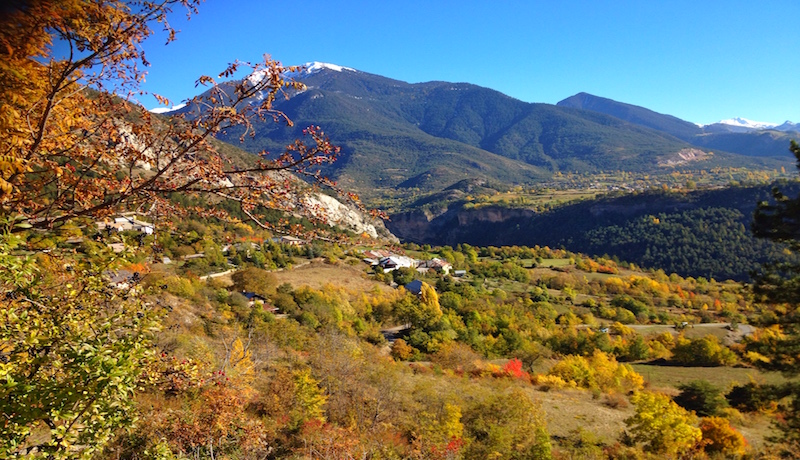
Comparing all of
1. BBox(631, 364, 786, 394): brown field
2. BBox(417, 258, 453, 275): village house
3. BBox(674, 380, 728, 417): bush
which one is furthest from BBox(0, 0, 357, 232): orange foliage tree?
BBox(417, 258, 453, 275): village house

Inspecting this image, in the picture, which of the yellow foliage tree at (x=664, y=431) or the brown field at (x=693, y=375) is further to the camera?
the brown field at (x=693, y=375)

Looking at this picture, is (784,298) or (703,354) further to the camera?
(703,354)

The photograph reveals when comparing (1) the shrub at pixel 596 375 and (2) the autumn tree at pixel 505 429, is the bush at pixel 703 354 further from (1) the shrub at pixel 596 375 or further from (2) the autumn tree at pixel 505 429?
(2) the autumn tree at pixel 505 429

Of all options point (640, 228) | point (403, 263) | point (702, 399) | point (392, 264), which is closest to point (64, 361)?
point (702, 399)

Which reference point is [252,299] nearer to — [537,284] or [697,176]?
[537,284]

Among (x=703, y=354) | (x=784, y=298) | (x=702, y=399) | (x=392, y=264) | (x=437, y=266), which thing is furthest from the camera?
(x=437, y=266)

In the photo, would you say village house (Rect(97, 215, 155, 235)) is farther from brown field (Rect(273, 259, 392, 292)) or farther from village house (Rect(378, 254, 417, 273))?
village house (Rect(378, 254, 417, 273))

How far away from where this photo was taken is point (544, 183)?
654ft

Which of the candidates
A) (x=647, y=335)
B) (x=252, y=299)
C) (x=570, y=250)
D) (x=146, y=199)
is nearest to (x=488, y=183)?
(x=570, y=250)

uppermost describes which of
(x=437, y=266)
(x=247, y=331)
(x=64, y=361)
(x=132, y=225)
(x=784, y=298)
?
(x=132, y=225)

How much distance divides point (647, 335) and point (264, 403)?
4984 cm

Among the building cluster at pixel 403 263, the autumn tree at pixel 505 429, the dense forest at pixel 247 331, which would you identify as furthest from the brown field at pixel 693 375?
the building cluster at pixel 403 263

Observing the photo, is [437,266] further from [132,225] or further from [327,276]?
[132,225]

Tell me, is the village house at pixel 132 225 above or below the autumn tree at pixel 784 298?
above
